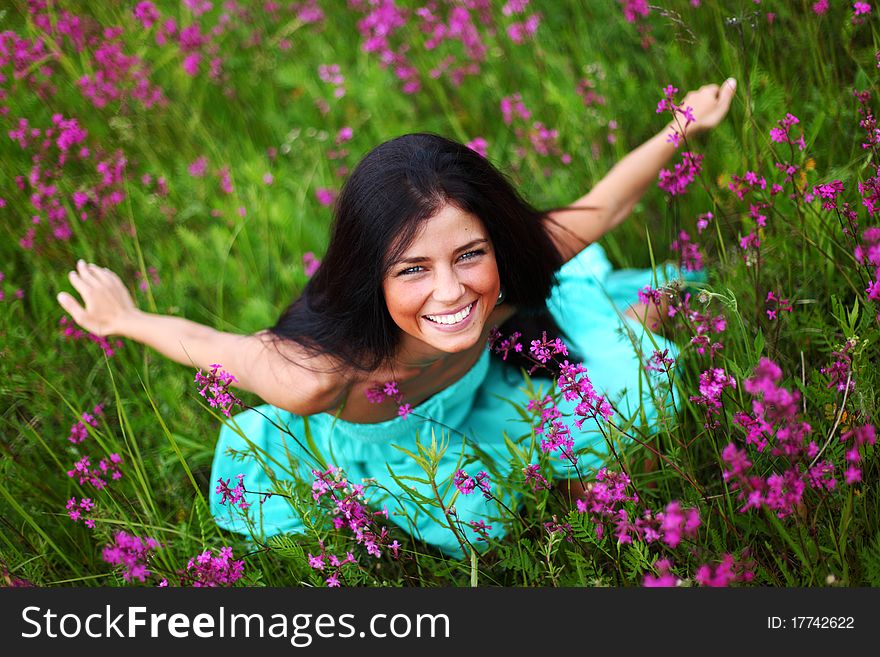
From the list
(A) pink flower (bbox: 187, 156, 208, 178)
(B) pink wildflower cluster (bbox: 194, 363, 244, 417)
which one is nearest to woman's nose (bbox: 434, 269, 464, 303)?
(B) pink wildflower cluster (bbox: 194, 363, 244, 417)

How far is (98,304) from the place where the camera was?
8.79 feet

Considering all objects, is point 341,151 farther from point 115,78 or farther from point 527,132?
point 115,78

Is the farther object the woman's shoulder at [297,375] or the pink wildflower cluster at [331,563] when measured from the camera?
the woman's shoulder at [297,375]

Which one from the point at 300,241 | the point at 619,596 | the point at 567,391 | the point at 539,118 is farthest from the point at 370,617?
the point at 539,118

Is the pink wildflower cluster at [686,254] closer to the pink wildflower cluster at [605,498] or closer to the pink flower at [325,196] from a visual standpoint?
the pink wildflower cluster at [605,498]

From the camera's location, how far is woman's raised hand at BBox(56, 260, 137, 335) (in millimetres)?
2664

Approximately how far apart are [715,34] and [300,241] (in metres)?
1.91

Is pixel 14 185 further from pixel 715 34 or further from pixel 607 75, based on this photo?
pixel 715 34

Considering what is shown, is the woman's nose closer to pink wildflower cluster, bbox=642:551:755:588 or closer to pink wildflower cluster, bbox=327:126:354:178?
pink wildflower cluster, bbox=642:551:755:588

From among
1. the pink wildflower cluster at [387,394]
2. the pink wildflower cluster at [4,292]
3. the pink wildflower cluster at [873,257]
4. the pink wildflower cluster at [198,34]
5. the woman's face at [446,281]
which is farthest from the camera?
the pink wildflower cluster at [198,34]

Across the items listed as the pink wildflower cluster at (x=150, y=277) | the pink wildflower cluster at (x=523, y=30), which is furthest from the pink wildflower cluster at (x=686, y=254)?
the pink wildflower cluster at (x=150, y=277)

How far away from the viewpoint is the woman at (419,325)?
6.25 feet

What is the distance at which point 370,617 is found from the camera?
5.94 feet

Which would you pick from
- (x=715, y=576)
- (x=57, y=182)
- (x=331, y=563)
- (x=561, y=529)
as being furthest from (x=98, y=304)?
(x=715, y=576)
